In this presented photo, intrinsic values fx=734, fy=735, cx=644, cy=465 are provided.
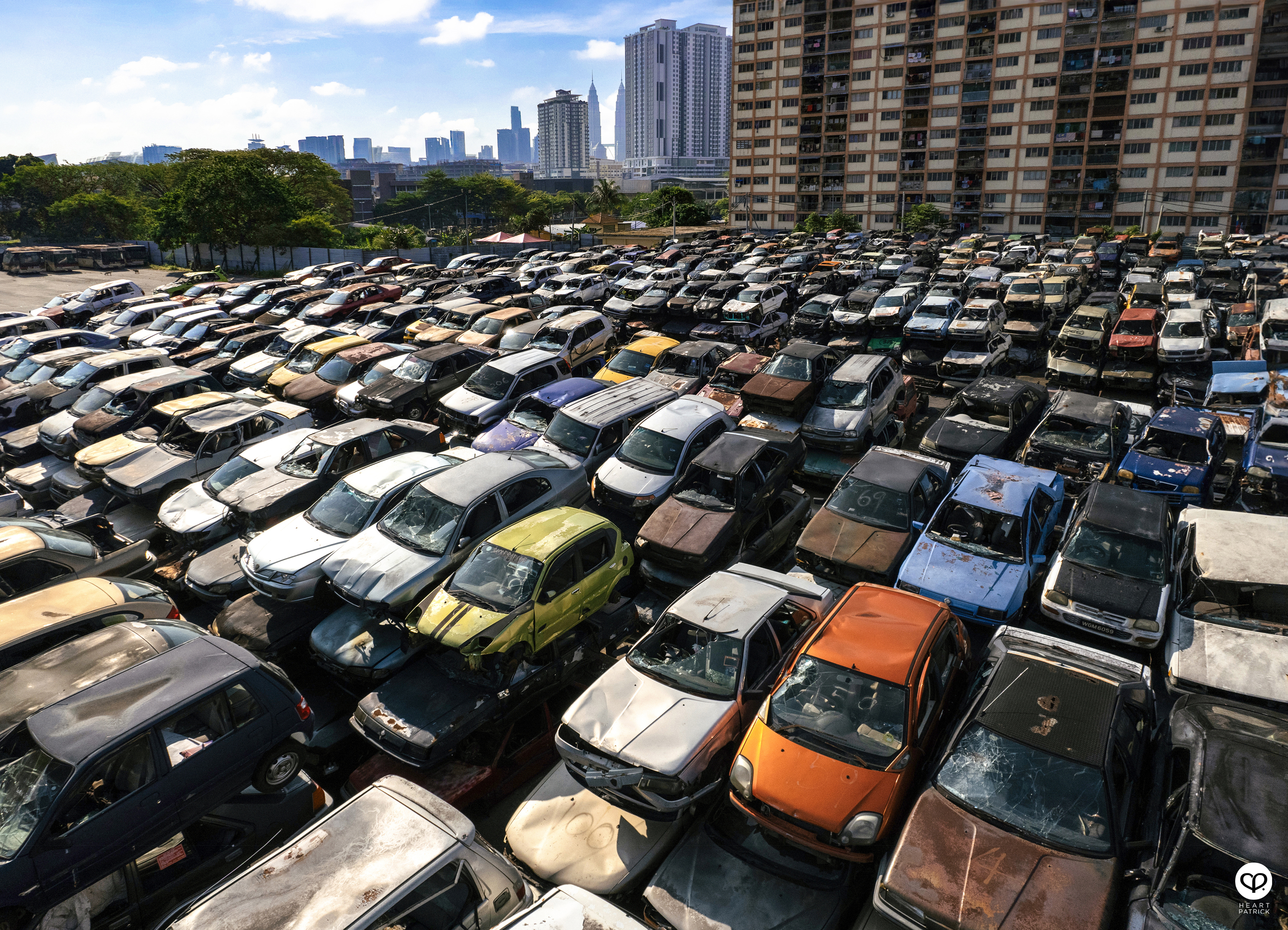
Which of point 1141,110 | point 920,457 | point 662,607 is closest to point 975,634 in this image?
point 920,457

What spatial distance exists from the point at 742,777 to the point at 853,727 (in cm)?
107

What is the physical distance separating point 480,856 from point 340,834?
0.99 metres

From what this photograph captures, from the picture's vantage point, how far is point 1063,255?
35656 millimetres

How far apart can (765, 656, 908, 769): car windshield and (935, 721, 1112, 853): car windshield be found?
522mm

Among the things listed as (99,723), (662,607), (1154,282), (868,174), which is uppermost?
(868,174)

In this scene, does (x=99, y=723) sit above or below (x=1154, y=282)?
below

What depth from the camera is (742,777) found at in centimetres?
631

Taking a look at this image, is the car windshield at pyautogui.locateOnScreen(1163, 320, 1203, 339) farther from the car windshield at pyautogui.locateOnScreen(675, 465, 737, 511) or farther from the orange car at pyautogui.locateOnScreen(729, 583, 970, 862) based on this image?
the orange car at pyautogui.locateOnScreen(729, 583, 970, 862)

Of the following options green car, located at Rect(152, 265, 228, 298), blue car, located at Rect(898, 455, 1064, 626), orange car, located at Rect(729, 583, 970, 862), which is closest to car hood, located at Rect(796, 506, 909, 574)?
blue car, located at Rect(898, 455, 1064, 626)

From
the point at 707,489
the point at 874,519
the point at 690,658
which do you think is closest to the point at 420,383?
the point at 707,489

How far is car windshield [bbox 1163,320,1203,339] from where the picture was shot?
18.5 meters

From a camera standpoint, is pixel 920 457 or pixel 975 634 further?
pixel 920 457

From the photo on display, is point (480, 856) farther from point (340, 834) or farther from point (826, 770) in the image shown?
point (826, 770)

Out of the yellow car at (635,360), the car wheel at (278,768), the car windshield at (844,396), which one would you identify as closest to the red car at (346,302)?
the yellow car at (635,360)
